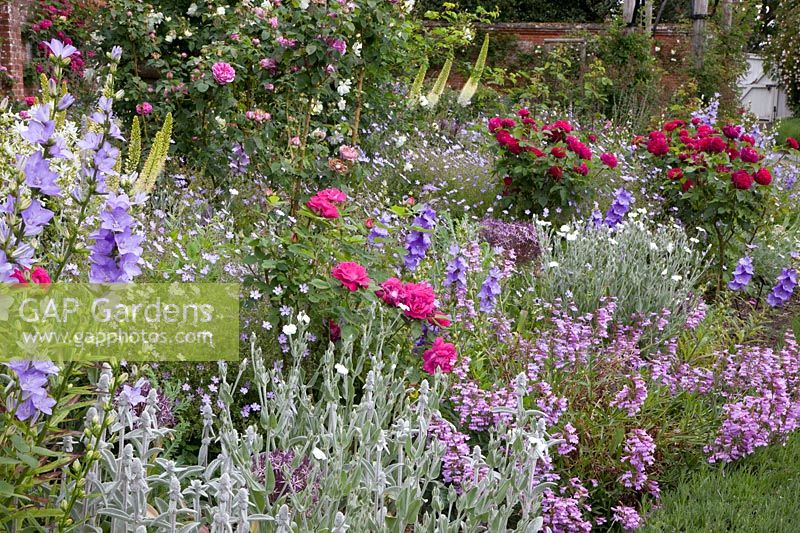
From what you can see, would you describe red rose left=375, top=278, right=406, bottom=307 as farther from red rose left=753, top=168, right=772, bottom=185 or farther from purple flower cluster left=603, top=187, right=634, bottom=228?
red rose left=753, top=168, right=772, bottom=185

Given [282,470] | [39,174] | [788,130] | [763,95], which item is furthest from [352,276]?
[763,95]

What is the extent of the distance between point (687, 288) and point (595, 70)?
9.15 metres

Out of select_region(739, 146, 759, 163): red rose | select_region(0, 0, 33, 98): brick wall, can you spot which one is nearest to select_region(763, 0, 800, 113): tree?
select_region(739, 146, 759, 163): red rose

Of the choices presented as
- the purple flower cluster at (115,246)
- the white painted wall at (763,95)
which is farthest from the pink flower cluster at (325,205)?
the white painted wall at (763,95)

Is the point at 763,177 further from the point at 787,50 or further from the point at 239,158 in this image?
the point at 787,50

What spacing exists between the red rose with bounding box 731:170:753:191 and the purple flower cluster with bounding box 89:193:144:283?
4.76 metres

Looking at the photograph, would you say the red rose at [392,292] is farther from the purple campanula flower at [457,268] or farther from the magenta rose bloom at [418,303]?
the purple campanula flower at [457,268]

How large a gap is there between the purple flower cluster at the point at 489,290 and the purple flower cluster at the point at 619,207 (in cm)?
194

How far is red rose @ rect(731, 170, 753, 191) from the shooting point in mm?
5605

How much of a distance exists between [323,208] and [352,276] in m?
0.37

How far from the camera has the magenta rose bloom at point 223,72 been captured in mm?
5668

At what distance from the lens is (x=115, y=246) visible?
181 cm

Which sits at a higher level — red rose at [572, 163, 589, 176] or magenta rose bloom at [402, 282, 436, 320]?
red rose at [572, 163, 589, 176]

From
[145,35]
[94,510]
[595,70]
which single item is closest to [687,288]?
[94,510]
